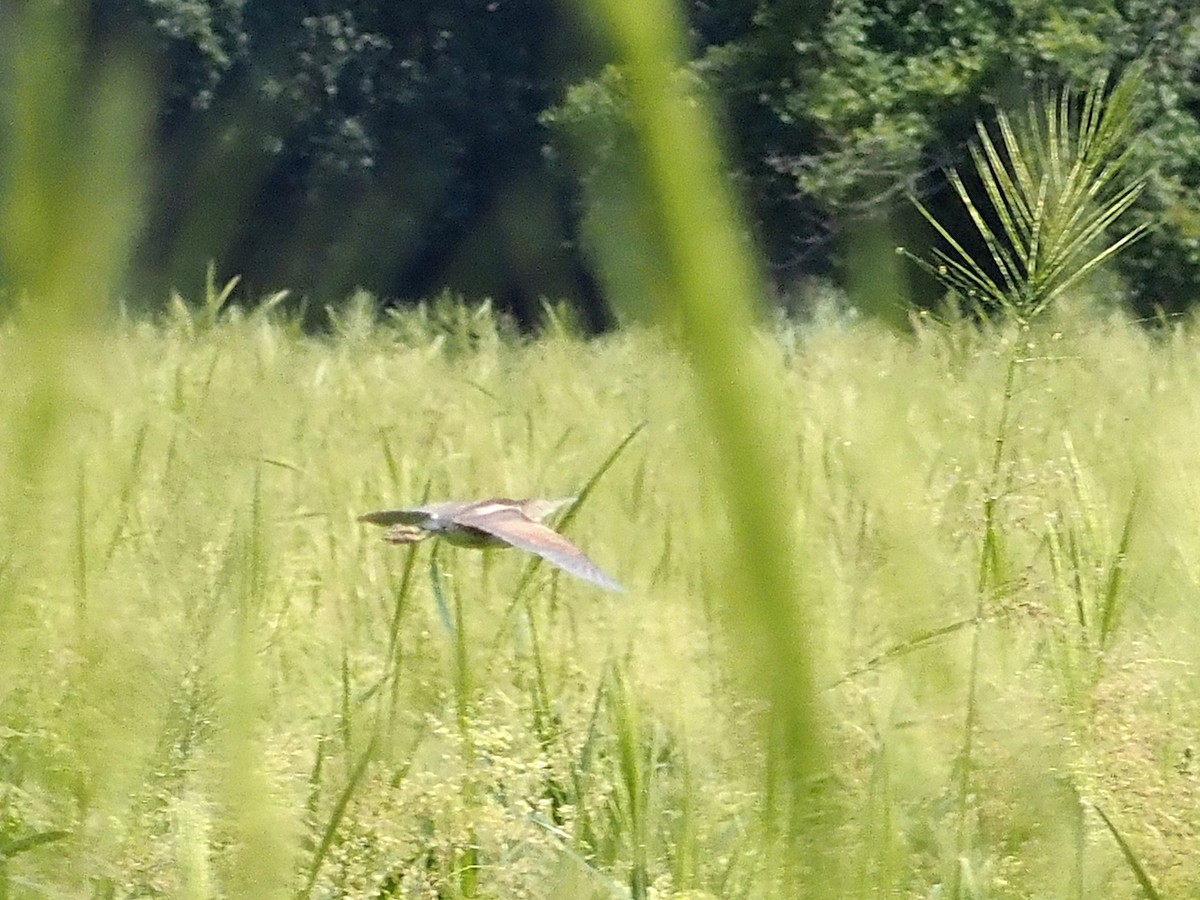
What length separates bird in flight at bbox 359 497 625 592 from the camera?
239 millimetres

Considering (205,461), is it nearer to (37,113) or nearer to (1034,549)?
(37,113)

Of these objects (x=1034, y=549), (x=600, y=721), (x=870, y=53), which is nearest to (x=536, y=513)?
(x=600, y=721)

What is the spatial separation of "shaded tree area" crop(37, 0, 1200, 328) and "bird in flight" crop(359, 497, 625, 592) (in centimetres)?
5

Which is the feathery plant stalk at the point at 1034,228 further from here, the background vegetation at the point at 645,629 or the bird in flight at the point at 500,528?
the bird in flight at the point at 500,528

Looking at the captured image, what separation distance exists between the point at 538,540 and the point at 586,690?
293 mm

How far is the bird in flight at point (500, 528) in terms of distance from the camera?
0.24 m

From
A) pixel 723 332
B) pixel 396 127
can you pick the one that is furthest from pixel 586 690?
pixel 396 127

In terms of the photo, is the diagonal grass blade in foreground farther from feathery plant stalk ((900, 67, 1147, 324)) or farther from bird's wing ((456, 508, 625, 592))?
feathery plant stalk ((900, 67, 1147, 324))

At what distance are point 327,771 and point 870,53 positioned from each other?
399cm

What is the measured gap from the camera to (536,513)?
0.31m

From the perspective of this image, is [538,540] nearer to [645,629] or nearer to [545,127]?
[645,629]

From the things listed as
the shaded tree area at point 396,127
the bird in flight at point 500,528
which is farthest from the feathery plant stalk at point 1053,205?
the shaded tree area at point 396,127

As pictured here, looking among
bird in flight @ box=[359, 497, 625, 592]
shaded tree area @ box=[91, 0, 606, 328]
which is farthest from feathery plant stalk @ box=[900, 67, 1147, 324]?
shaded tree area @ box=[91, 0, 606, 328]

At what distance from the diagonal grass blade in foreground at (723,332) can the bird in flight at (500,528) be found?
0.10m
